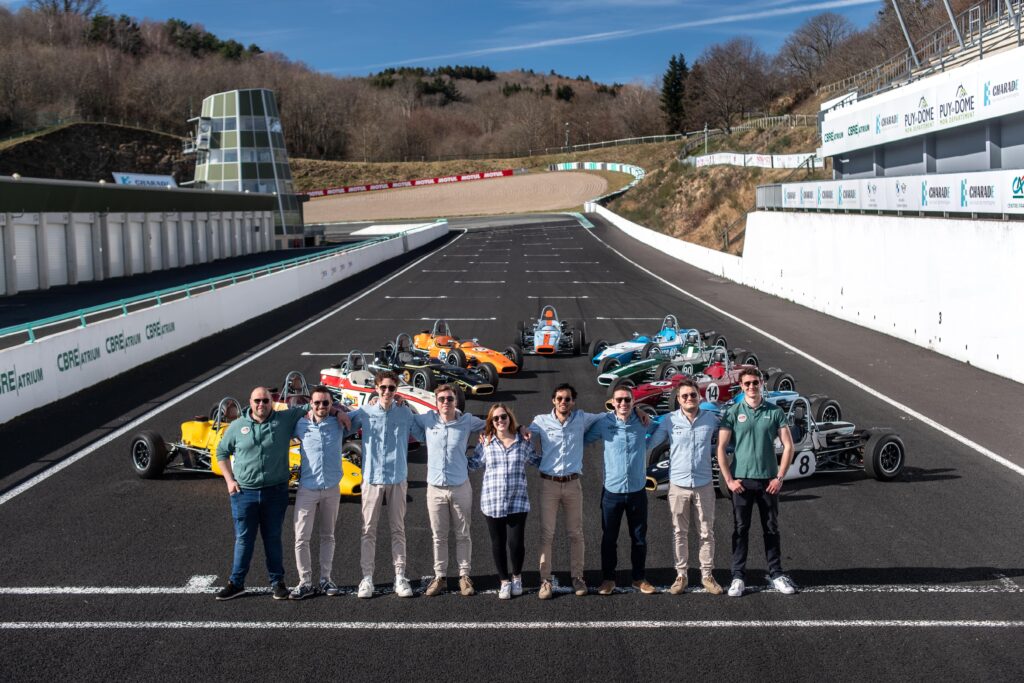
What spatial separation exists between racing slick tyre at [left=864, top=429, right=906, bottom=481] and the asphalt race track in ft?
0.97

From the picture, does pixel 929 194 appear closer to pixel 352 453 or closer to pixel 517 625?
pixel 352 453

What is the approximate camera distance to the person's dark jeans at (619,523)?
9.08m

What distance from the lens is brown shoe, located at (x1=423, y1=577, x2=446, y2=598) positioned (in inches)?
368

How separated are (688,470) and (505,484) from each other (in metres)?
1.68

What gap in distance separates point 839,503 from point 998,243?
1133 cm

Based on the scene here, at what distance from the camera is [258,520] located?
9.20m

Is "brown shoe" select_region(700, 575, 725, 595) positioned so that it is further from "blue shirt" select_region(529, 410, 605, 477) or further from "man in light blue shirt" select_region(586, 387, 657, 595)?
"blue shirt" select_region(529, 410, 605, 477)

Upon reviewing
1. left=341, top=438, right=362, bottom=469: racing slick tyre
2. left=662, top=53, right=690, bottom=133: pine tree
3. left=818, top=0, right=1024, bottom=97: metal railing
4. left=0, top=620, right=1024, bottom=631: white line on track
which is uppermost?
left=662, top=53, right=690, bottom=133: pine tree

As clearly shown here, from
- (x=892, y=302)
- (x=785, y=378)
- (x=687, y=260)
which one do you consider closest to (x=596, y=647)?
(x=785, y=378)

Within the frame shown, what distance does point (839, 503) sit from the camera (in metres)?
12.3

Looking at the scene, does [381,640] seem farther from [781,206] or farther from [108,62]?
[108,62]

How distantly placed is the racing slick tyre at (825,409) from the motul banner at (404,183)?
120 metres

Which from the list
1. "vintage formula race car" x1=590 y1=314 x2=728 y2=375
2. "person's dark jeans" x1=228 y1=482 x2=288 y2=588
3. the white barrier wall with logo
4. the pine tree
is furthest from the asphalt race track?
the pine tree

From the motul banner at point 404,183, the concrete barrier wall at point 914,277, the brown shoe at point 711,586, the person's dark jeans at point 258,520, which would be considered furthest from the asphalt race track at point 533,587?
the motul banner at point 404,183
